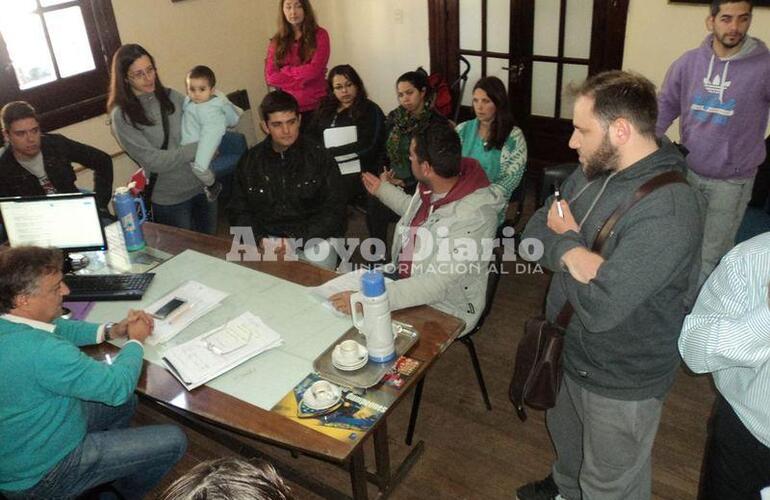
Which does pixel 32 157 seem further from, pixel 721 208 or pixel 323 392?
pixel 721 208

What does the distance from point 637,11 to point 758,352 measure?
A: 3.62 meters

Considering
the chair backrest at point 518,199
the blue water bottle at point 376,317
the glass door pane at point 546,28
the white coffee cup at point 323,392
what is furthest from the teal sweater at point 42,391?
the glass door pane at point 546,28

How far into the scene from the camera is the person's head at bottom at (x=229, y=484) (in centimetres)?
100

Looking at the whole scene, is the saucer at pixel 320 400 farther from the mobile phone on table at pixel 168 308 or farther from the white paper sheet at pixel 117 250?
the white paper sheet at pixel 117 250

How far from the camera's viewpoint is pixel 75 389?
1.95 meters

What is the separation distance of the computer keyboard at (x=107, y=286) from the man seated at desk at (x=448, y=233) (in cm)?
86

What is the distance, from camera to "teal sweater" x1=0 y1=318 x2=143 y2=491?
190 centimetres

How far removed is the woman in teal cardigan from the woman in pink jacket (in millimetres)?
1586

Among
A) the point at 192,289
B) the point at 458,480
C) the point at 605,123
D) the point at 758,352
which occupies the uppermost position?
the point at 605,123

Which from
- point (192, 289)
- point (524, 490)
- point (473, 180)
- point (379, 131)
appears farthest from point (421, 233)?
point (379, 131)

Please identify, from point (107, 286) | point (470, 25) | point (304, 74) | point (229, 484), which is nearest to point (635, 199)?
point (229, 484)

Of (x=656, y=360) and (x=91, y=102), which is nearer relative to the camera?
(x=656, y=360)

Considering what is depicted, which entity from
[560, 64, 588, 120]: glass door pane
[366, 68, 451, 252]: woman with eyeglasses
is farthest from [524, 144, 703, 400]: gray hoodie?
[560, 64, 588, 120]: glass door pane

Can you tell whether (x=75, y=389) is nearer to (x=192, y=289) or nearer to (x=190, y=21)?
(x=192, y=289)
